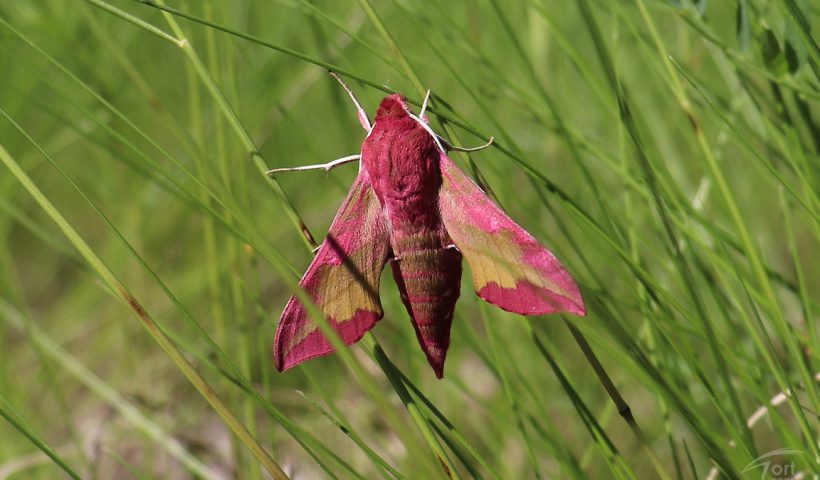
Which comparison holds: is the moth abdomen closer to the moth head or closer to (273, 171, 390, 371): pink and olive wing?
(273, 171, 390, 371): pink and olive wing

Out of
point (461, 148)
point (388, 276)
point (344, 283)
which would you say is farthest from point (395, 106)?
point (388, 276)

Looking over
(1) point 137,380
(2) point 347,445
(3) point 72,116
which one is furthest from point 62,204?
(2) point 347,445

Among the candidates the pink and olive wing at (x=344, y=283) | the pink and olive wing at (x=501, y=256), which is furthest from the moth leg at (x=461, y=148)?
the pink and olive wing at (x=344, y=283)

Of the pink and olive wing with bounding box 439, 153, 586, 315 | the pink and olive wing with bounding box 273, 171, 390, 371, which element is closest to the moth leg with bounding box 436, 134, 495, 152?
the pink and olive wing with bounding box 439, 153, 586, 315

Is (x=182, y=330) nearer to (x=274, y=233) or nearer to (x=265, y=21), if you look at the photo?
(x=274, y=233)

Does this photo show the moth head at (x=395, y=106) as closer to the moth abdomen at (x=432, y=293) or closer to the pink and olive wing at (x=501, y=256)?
the pink and olive wing at (x=501, y=256)
